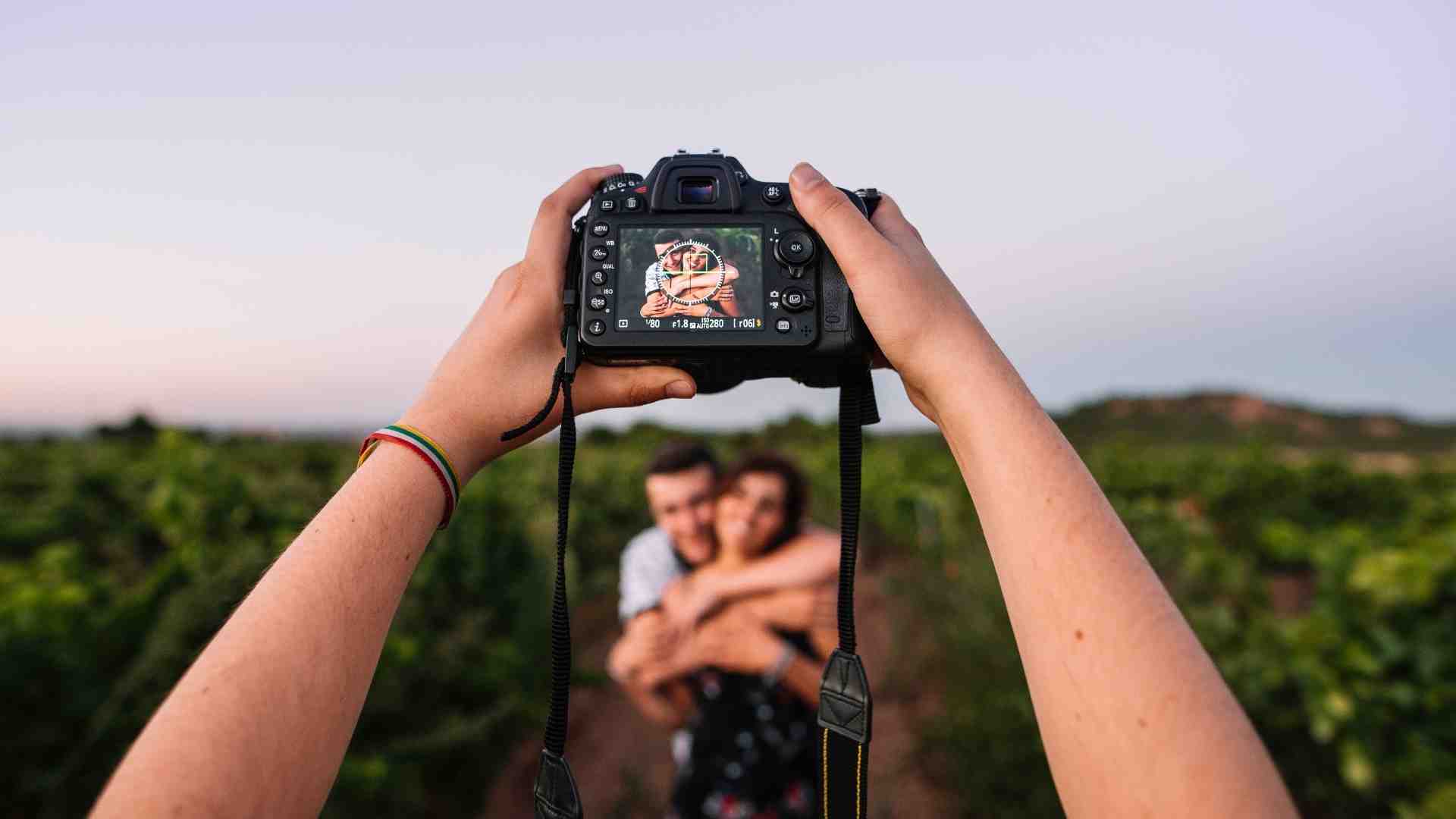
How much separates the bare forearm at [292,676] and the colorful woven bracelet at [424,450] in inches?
1.1

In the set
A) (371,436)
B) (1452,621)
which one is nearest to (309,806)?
(371,436)

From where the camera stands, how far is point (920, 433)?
20.8 m

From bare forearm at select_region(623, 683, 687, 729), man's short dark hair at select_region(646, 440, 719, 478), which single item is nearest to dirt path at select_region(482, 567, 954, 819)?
bare forearm at select_region(623, 683, 687, 729)

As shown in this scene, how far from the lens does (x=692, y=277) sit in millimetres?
1294

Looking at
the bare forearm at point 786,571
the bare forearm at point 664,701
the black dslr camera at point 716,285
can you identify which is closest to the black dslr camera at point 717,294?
the black dslr camera at point 716,285

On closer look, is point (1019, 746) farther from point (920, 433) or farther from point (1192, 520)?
point (920, 433)

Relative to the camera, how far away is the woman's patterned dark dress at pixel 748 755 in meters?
3.21

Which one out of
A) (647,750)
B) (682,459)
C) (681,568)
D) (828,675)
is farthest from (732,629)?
(647,750)

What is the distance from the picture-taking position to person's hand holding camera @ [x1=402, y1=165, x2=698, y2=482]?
1.08 meters

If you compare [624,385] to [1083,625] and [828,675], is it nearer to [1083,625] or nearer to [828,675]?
[828,675]

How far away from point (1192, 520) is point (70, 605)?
7.72 m

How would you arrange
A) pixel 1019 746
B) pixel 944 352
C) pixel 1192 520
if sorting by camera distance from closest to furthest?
pixel 944 352 → pixel 1019 746 → pixel 1192 520

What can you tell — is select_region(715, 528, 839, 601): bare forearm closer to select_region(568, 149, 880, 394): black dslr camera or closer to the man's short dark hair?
the man's short dark hair

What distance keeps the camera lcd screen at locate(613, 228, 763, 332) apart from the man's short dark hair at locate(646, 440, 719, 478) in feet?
7.81
